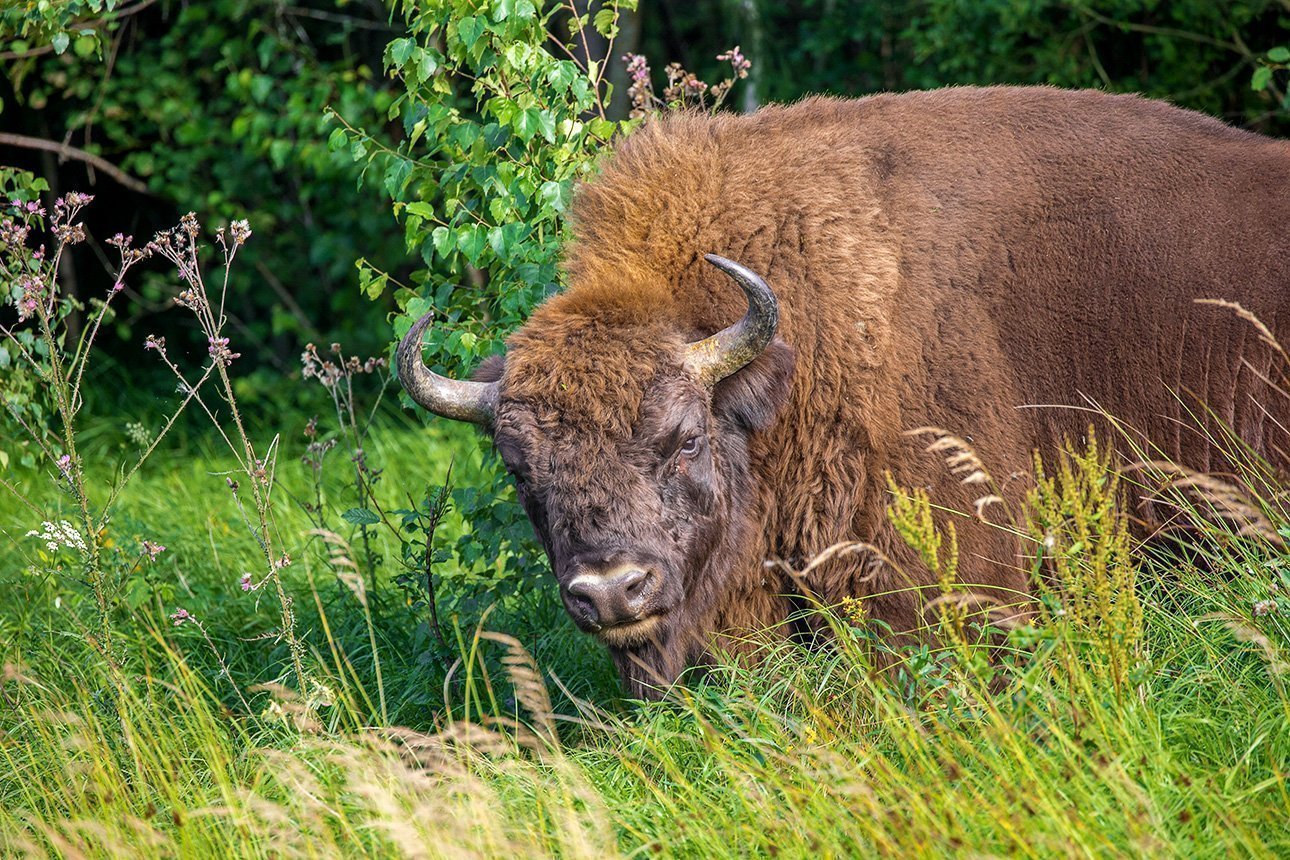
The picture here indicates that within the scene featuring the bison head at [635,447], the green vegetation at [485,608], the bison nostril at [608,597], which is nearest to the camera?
the green vegetation at [485,608]

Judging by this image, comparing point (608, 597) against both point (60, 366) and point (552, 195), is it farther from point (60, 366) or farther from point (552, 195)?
point (60, 366)

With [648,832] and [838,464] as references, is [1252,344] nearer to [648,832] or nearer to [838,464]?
[838,464]

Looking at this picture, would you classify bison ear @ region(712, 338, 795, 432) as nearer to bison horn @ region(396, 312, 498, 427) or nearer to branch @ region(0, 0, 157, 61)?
bison horn @ region(396, 312, 498, 427)

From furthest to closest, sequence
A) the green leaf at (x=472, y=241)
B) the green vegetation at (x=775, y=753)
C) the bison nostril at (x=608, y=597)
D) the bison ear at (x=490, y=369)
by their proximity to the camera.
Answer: the green leaf at (x=472, y=241) < the bison ear at (x=490, y=369) < the bison nostril at (x=608, y=597) < the green vegetation at (x=775, y=753)

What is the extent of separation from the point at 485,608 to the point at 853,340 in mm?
1763

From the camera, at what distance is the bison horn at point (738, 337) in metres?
3.92

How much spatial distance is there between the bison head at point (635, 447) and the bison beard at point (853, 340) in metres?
0.01

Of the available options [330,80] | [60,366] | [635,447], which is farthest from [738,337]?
[330,80]

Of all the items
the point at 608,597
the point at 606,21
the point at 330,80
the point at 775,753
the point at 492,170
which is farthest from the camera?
the point at 330,80

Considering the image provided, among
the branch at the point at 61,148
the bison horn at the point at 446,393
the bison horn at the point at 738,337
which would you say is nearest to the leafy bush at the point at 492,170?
the bison horn at the point at 446,393

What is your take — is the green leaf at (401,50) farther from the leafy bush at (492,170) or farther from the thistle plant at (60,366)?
the thistle plant at (60,366)

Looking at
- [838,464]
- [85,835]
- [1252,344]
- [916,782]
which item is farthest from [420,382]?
[1252,344]

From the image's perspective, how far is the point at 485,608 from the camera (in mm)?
4863

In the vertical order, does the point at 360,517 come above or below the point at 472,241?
below
